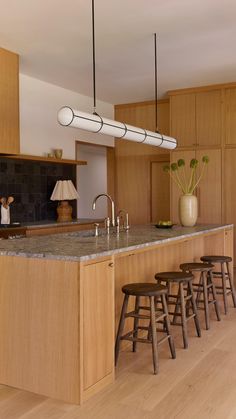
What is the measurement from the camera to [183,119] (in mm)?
Result: 6918

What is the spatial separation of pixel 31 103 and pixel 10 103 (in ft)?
3.38

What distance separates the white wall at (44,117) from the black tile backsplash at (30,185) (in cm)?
23

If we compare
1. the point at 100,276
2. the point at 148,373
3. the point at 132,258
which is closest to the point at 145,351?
the point at 148,373

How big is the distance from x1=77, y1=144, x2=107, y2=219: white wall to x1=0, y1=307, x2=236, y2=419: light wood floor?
245 inches

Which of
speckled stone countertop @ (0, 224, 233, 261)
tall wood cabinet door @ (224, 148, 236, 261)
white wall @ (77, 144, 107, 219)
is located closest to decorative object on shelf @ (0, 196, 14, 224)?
speckled stone countertop @ (0, 224, 233, 261)

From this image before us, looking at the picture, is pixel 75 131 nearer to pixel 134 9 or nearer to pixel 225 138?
pixel 225 138

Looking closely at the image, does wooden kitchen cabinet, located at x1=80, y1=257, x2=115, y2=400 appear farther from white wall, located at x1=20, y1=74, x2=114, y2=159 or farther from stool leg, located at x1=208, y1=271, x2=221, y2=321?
white wall, located at x1=20, y1=74, x2=114, y2=159

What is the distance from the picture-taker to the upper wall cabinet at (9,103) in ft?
16.2

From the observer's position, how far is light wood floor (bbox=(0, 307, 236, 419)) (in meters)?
2.45

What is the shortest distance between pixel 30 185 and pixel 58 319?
3645mm

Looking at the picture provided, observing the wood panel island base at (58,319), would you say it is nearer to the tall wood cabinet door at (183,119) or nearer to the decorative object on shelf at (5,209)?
the decorative object on shelf at (5,209)

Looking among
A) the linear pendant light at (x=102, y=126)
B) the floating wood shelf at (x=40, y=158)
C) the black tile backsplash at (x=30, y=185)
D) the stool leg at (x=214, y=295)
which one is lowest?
the stool leg at (x=214, y=295)

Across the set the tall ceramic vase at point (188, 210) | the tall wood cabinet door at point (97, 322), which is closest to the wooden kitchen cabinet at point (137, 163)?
the tall ceramic vase at point (188, 210)

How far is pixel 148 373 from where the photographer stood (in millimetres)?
3016
